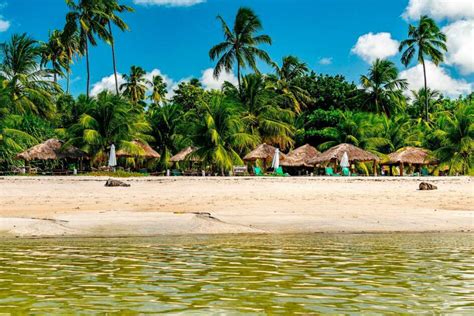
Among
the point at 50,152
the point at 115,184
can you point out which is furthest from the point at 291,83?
the point at 115,184

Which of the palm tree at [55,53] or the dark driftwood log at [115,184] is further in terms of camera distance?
the palm tree at [55,53]

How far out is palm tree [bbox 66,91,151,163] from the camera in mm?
34406

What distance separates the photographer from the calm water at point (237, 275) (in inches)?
155

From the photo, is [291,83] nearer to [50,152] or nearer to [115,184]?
[50,152]

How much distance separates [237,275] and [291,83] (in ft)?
152

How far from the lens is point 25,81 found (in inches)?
1336

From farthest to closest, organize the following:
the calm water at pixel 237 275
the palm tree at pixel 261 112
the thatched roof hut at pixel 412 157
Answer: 1. the palm tree at pixel 261 112
2. the thatched roof hut at pixel 412 157
3. the calm water at pixel 237 275

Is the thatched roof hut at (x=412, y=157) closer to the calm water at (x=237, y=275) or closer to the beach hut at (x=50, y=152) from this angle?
the beach hut at (x=50, y=152)

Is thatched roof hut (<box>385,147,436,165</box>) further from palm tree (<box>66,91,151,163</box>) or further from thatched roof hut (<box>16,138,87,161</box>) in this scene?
thatched roof hut (<box>16,138,87,161</box>)

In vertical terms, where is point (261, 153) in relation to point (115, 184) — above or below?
A: above

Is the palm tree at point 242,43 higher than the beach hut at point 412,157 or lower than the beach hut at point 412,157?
higher

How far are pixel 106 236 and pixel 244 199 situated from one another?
22.7 feet

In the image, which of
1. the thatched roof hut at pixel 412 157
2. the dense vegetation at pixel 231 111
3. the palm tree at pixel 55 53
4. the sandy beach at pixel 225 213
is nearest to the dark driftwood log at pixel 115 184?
the sandy beach at pixel 225 213

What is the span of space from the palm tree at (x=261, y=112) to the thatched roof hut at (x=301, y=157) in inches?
47.7
